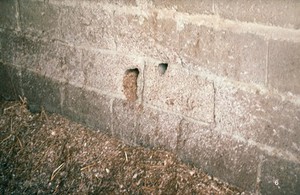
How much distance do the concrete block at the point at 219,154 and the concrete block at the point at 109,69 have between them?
49 cm

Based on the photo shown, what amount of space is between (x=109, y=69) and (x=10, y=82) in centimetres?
127

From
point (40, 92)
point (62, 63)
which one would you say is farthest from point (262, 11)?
point (40, 92)

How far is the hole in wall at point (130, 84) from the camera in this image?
2732 millimetres

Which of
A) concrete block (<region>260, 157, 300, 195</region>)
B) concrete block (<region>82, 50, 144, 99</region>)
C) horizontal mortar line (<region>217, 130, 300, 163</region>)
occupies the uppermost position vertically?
concrete block (<region>82, 50, 144, 99</region>)

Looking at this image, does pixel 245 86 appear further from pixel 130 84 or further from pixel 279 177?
pixel 130 84

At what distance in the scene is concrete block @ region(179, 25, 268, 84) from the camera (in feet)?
6.85

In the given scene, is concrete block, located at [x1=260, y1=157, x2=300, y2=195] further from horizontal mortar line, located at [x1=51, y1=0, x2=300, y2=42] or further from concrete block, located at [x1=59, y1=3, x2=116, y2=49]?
concrete block, located at [x1=59, y1=3, x2=116, y2=49]

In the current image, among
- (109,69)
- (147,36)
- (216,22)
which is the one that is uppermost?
(216,22)

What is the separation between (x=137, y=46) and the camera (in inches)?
102

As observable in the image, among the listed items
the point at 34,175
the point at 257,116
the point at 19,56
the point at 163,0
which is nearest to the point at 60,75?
the point at 19,56

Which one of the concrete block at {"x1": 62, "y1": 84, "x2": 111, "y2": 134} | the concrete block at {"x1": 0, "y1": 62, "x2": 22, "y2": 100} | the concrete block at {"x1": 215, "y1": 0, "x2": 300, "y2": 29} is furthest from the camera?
the concrete block at {"x1": 0, "y1": 62, "x2": 22, "y2": 100}

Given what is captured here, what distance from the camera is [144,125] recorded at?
2.74 m

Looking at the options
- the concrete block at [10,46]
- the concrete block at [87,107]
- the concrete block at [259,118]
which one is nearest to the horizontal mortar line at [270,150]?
the concrete block at [259,118]

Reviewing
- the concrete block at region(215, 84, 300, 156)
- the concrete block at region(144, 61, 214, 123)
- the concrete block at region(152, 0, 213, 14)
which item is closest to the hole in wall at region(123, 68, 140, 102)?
the concrete block at region(144, 61, 214, 123)
